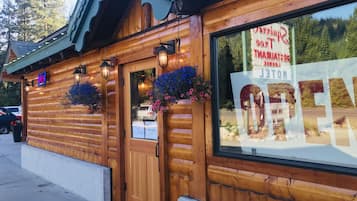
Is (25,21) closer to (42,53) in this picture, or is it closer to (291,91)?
(42,53)

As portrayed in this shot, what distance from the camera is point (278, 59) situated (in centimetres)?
316

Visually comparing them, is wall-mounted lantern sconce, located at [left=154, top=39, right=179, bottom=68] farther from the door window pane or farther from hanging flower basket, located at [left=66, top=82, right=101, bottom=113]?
hanging flower basket, located at [left=66, top=82, right=101, bottom=113]

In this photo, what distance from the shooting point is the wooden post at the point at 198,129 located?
3727mm

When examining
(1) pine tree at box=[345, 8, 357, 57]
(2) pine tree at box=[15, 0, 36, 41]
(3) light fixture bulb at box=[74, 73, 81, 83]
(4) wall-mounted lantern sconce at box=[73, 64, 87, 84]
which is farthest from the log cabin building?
(2) pine tree at box=[15, 0, 36, 41]

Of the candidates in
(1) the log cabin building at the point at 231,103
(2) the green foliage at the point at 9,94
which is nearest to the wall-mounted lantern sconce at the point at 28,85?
(1) the log cabin building at the point at 231,103

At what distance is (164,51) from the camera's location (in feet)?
13.8

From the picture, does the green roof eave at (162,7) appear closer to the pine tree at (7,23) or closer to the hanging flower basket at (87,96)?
the hanging flower basket at (87,96)

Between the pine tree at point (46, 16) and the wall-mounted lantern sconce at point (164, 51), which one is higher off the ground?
the pine tree at point (46, 16)

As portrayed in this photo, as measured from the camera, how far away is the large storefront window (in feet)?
8.79

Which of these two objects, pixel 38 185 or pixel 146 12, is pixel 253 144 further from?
pixel 38 185

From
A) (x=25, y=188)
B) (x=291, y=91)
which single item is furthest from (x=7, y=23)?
(x=291, y=91)

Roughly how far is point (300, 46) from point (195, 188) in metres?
1.81

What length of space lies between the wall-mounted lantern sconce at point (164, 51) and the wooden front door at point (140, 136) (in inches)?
17.1

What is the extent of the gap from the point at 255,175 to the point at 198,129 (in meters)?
0.82
